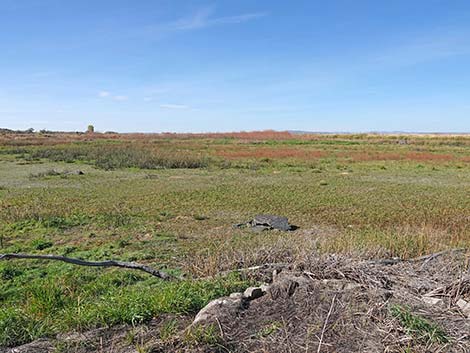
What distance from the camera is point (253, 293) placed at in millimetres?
3912

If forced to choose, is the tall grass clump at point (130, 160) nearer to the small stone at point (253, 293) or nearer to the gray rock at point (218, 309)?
the small stone at point (253, 293)

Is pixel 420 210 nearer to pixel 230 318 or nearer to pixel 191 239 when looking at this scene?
pixel 191 239

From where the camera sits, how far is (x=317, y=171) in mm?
21156

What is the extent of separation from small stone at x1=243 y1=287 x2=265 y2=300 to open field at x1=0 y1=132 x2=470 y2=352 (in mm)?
262

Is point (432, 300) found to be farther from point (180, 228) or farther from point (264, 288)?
point (180, 228)

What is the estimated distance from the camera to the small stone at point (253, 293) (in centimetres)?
388

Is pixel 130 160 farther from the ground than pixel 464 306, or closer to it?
farther from the ground

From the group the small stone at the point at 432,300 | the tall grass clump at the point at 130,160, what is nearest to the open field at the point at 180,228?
the tall grass clump at the point at 130,160

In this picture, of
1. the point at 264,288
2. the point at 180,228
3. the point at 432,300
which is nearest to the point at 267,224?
the point at 180,228

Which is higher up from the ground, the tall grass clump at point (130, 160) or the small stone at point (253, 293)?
the tall grass clump at point (130, 160)

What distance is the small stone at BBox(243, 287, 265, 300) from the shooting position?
3883mm

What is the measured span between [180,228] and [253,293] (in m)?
5.05

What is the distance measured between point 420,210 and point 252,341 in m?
9.38

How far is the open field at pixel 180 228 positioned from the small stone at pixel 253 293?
26cm
